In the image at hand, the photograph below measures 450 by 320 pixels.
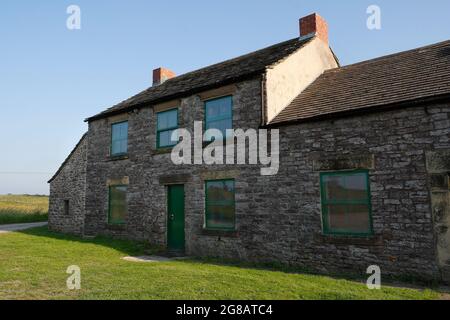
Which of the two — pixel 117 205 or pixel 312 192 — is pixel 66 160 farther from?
pixel 312 192

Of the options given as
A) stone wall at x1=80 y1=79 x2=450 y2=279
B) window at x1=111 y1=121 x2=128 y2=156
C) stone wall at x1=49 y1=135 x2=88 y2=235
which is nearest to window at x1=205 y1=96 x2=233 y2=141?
stone wall at x1=80 y1=79 x2=450 y2=279

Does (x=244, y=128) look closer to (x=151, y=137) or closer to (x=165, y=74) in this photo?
(x=151, y=137)

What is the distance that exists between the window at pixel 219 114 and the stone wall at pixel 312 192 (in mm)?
298

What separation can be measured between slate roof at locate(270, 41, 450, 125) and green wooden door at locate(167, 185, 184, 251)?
4444mm

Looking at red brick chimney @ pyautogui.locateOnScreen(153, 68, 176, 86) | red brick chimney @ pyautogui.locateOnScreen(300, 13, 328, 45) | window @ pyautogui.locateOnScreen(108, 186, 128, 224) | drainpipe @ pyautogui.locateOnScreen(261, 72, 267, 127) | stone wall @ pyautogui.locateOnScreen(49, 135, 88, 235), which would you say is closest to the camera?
drainpipe @ pyautogui.locateOnScreen(261, 72, 267, 127)

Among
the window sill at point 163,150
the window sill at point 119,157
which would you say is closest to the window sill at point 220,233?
the window sill at point 163,150

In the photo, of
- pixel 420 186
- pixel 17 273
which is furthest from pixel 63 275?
pixel 420 186

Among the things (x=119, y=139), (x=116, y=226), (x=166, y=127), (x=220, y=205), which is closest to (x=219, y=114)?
(x=166, y=127)

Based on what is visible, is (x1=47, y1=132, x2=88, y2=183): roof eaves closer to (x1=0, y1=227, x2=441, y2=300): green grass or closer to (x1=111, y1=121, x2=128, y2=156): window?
(x1=111, y1=121, x2=128, y2=156): window

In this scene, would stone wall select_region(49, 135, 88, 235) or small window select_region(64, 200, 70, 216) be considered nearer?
stone wall select_region(49, 135, 88, 235)

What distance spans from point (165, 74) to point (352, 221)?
12.9m

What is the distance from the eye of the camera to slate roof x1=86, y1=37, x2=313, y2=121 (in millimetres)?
11492

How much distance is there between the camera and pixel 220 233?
36.0 ft

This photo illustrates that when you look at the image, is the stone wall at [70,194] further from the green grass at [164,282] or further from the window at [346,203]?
the window at [346,203]
